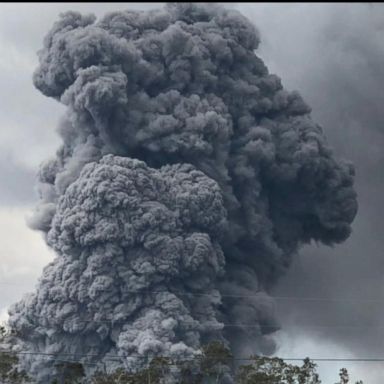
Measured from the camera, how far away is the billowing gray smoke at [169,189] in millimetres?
105125

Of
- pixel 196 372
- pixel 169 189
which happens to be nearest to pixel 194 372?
pixel 196 372

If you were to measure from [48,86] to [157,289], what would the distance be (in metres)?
15.0

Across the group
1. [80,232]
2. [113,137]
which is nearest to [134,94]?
[113,137]

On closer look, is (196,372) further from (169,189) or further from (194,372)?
(169,189)

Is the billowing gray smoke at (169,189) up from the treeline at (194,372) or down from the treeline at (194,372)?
up

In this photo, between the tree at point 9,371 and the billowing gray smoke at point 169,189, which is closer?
the tree at point 9,371

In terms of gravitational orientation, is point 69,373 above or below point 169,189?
below

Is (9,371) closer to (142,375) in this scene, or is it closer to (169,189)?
(142,375)

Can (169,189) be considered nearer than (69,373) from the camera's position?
No

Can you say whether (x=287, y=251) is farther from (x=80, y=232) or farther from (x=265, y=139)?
(x=80, y=232)

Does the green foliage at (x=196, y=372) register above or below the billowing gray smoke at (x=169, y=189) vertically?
below

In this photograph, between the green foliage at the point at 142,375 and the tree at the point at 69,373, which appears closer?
the green foliage at the point at 142,375

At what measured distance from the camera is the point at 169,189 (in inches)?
4237

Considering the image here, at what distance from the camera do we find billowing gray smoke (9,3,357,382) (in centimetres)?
10512
